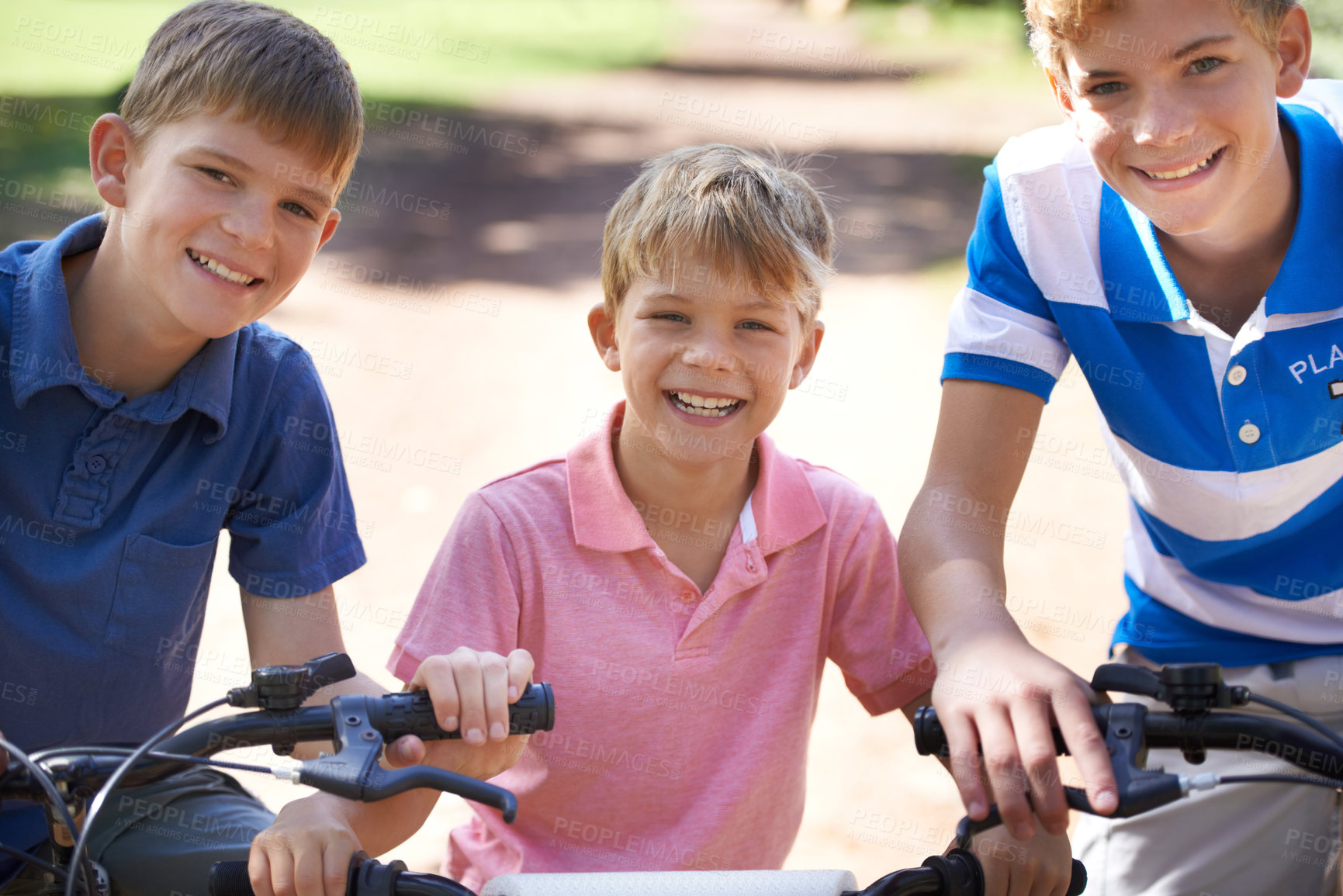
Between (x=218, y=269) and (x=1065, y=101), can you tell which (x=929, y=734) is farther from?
(x=218, y=269)

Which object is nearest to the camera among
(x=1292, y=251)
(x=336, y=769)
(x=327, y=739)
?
(x=336, y=769)

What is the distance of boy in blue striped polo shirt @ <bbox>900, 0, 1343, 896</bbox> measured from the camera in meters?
1.95

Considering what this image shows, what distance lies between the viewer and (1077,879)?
5.66ft

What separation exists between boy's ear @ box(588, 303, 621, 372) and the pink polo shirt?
0.84ft

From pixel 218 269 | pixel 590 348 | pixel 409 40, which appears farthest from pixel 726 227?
pixel 409 40

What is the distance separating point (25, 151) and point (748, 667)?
390 inches

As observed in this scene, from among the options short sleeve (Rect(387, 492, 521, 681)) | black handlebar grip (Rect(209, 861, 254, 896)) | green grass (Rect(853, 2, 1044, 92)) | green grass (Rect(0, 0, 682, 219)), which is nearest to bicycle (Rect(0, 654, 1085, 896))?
black handlebar grip (Rect(209, 861, 254, 896))

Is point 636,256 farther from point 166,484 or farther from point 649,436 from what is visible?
point 166,484

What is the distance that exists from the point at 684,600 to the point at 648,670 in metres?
0.14

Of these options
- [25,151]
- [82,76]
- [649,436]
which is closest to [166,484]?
[649,436]

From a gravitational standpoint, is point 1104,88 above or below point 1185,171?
above

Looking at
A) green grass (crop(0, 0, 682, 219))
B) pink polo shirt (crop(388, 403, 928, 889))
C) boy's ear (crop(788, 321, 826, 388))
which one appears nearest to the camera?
pink polo shirt (crop(388, 403, 928, 889))

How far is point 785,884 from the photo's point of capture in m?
1.55

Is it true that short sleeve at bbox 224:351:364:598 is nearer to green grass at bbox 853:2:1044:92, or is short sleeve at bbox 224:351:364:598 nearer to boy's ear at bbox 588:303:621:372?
boy's ear at bbox 588:303:621:372
